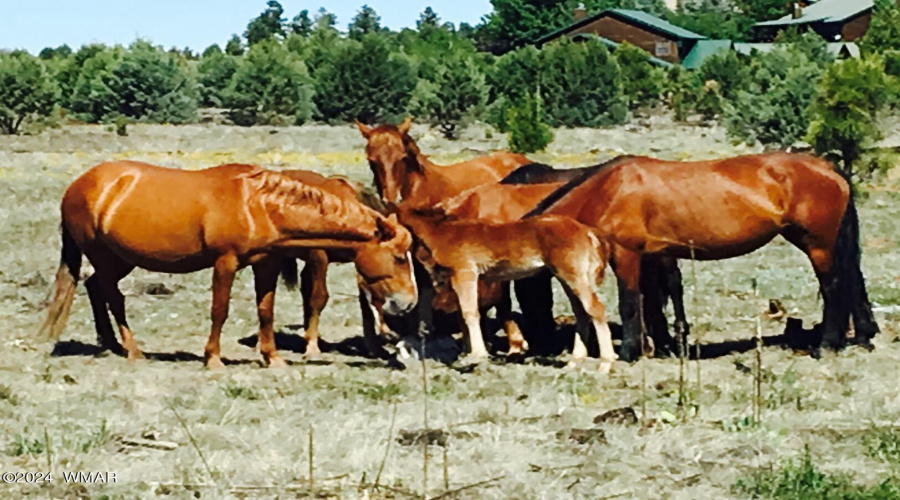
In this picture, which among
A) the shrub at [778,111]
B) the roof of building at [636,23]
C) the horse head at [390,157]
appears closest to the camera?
the horse head at [390,157]

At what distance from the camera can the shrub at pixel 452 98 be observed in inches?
1713

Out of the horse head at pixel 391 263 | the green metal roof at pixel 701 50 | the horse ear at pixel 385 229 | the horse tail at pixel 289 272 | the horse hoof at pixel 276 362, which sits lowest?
the horse hoof at pixel 276 362

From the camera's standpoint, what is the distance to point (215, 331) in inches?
420

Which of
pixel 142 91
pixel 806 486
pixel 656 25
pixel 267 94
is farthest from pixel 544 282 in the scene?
pixel 656 25

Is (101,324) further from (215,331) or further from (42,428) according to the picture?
(42,428)

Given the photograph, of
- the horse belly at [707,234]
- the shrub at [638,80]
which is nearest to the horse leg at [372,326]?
the horse belly at [707,234]

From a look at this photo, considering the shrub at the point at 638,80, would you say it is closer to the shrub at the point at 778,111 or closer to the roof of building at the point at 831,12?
the shrub at the point at 778,111

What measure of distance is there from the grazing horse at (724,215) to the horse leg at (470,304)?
1087 millimetres

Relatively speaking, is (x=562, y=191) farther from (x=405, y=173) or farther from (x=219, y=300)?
(x=219, y=300)

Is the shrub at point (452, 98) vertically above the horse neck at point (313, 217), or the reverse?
the shrub at point (452, 98)

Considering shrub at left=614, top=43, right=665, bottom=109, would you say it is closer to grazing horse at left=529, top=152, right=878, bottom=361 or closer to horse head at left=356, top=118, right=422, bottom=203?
horse head at left=356, top=118, right=422, bottom=203

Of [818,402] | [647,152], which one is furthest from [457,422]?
[647,152]

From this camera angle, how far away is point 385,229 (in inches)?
417

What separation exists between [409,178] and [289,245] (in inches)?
84.8
